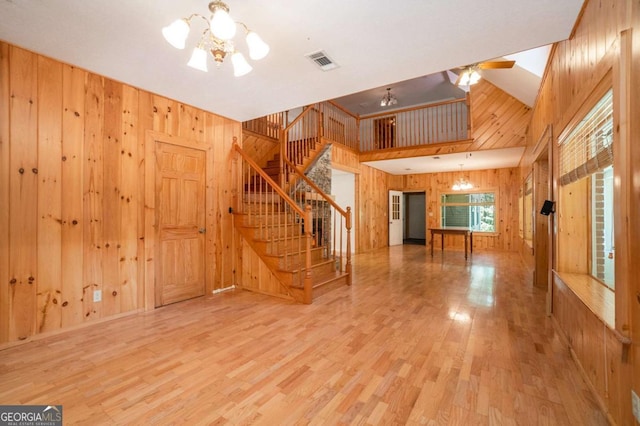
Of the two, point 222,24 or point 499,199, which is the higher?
point 222,24

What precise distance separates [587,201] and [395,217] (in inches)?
291

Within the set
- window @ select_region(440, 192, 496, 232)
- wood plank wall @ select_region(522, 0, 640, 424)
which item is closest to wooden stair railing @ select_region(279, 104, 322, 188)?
wood plank wall @ select_region(522, 0, 640, 424)

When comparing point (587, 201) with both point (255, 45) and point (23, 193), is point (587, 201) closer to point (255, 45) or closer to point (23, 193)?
point (255, 45)

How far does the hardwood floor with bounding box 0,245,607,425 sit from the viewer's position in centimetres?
161

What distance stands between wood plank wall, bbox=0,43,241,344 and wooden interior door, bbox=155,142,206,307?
0.75ft

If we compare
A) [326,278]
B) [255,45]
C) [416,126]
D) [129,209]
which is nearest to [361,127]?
[416,126]

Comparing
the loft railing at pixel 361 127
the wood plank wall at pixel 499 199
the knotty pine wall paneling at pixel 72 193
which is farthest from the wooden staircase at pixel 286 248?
the wood plank wall at pixel 499 199

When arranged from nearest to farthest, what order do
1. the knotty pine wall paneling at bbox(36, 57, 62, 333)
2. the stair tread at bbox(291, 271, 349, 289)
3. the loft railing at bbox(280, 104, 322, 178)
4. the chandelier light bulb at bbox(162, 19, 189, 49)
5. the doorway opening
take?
the chandelier light bulb at bbox(162, 19, 189, 49) < the knotty pine wall paneling at bbox(36, 57, 62, 333) < the stair tread at bbox(291, 271, 349, 289) < the loft railing at bbox(280, 104, 322, 178) < the doorway opening

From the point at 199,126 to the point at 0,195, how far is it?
2.15 m

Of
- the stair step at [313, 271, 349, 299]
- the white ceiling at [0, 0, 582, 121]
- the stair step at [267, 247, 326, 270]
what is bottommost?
the stair step at [313, 271, 349, 299]

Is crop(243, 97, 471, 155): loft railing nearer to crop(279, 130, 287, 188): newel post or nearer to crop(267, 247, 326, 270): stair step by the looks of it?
crop(279, 130, 287, 188): newel post

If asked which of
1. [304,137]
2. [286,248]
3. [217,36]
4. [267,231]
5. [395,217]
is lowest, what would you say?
[286,248]

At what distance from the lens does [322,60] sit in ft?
8.92

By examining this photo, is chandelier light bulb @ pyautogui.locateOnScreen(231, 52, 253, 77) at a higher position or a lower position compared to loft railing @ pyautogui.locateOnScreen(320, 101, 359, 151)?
lower
